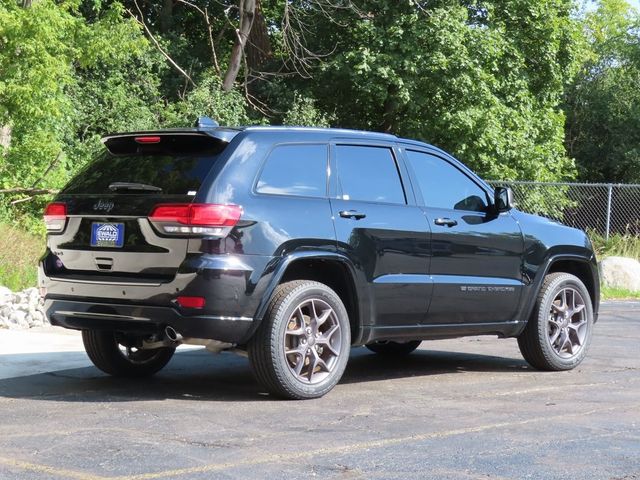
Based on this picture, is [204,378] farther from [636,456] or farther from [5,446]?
[636,456]

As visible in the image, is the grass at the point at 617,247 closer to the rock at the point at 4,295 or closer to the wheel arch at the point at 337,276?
the rock at the point at 4,295

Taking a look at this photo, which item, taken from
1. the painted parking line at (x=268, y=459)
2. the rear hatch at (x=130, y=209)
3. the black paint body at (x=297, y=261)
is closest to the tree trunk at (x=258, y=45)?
the black paint body at (x=297, y=261)

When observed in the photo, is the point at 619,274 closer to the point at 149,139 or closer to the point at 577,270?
the point at 577,270

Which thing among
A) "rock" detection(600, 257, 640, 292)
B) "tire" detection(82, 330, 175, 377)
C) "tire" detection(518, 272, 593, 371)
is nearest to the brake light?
"tire" detection(82, 330, 175, 377)

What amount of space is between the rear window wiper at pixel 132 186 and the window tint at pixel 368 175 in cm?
134

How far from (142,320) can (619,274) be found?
14555mm

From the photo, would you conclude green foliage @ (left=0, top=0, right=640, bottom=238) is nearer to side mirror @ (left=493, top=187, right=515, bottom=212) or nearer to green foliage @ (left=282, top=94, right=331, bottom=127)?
green foliage @ (left=282, top=94, right=331, bottom=127)

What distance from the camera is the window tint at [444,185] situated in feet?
27.7

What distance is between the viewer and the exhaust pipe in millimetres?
7004

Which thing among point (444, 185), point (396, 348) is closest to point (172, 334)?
point (444, 185)

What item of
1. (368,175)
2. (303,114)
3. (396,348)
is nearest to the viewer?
(368,175)

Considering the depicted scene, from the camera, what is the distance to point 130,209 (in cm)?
721

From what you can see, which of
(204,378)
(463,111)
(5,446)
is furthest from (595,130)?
(5,446)

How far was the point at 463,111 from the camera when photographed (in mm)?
29438
